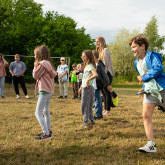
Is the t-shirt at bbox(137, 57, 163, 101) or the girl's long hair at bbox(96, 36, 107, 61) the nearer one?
the t-shirt at bbox(137, 57, 163, 101)

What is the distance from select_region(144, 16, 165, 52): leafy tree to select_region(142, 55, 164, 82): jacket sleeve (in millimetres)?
48737

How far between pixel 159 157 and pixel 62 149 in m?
1.49

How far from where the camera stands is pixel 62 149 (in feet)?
11.8

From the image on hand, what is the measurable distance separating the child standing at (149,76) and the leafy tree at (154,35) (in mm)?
48523

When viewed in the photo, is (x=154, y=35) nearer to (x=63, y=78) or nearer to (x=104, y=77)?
(x=63, y=78)

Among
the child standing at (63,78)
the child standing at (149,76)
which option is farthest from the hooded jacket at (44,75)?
the child standing at (63,78)

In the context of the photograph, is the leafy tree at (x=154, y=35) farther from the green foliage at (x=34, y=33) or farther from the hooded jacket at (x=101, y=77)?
the hooded jacket at (x=101, y=77)

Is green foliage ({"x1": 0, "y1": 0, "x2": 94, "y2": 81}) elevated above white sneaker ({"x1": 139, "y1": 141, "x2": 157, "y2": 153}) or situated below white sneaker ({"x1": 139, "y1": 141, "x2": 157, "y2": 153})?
above

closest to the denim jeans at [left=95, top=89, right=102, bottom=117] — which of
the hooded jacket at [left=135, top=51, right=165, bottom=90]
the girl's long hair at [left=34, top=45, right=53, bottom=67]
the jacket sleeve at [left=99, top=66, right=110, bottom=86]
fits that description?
the jacket sleeve at [left=99, top=66, right=110, bottom=86]

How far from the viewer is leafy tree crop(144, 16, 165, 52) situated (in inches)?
1950

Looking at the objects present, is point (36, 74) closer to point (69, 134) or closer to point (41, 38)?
point (69, 134)

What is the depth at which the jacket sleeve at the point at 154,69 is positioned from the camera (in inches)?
124

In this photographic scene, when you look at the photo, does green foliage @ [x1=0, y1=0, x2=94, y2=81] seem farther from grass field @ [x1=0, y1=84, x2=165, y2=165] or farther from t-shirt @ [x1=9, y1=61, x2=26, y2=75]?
grass field @ [x1=0, y1=84, x2=165, y2=165]

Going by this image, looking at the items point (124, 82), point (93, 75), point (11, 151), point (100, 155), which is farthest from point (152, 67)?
point (124, 82)
